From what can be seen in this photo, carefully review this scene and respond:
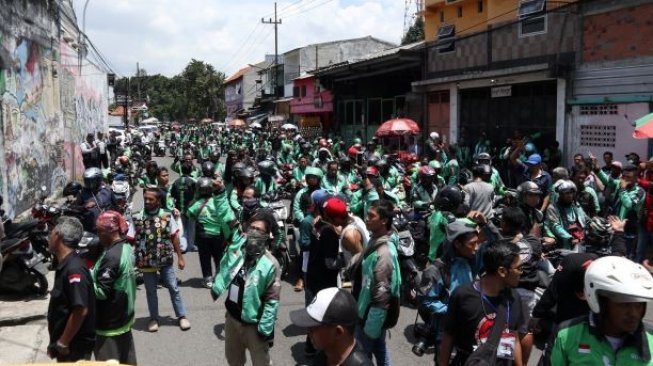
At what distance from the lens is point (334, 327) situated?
2.78 m

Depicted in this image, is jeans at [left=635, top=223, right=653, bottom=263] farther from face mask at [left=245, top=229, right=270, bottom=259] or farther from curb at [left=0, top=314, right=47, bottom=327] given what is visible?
curb at [left=0, top=314, right=47, bottom=327]

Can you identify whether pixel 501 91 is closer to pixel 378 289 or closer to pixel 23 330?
pixel 23 330

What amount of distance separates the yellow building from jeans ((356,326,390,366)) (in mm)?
15273

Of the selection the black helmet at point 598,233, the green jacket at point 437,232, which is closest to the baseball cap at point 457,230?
the black helmet at point 598,233

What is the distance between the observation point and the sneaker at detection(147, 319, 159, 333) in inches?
271

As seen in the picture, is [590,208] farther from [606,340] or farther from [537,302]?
[606,340]

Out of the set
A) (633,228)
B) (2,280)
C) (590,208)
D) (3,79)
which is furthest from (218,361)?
(3,79)

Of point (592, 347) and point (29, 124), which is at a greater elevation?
point (29, 124)

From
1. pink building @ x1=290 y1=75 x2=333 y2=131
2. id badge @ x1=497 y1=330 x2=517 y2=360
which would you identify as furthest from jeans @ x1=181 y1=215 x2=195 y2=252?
pink building @ x1=290 y1=75 x2=333 y2=131

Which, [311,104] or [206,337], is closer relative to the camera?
[206,337]

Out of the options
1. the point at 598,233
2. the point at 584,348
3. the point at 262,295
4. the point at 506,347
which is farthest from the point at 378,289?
the point at 598,233

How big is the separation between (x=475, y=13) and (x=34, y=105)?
53.7 feet

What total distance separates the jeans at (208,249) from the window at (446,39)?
15.6 m

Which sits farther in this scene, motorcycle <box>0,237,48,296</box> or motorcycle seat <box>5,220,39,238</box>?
motorcycle seat <box>5,220,39,238</box>
